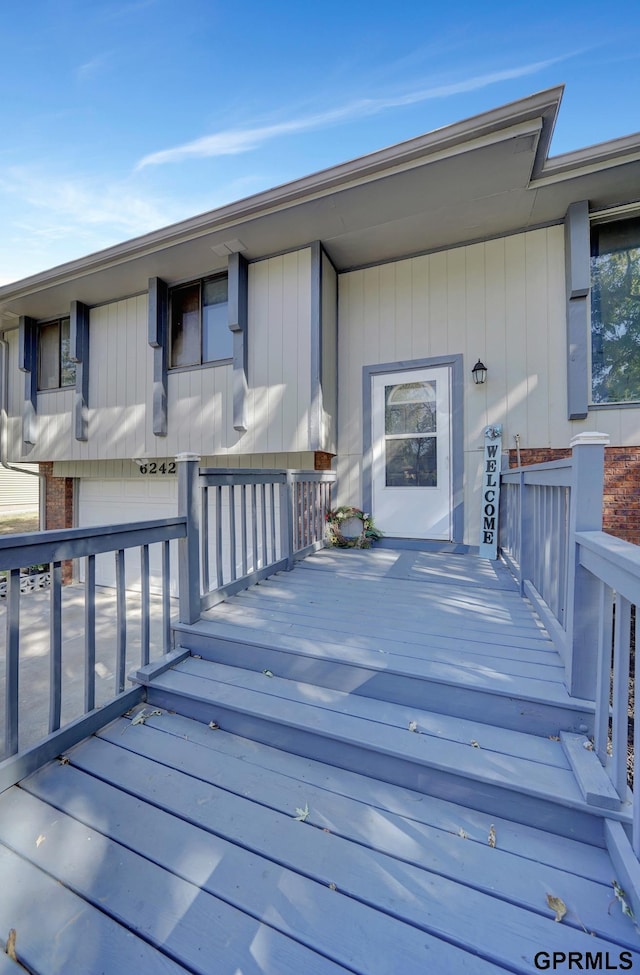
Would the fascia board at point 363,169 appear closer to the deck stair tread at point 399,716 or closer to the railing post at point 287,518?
the railing post at point 287,518

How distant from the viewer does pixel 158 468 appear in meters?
6.40

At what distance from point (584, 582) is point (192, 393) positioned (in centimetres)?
498

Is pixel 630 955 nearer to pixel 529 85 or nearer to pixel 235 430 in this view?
pixel 235 430

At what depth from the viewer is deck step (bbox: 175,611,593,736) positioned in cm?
161

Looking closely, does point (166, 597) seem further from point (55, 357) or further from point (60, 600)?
point (55, 357)

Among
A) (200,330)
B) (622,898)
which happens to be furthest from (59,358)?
(622,898)

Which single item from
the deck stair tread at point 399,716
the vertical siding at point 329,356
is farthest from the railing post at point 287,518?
the deck stair tread at point 399,716

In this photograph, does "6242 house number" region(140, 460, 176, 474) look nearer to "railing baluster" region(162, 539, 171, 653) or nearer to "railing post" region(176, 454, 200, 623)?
"railing post" region(176, 454, 200, 623)

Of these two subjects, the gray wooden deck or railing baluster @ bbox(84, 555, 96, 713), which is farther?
railing baluster @ bbox(84, 555, 96, 713)

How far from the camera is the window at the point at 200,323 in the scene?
5180mm

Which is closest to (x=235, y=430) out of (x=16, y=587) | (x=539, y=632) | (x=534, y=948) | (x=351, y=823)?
(x=16, y=587)

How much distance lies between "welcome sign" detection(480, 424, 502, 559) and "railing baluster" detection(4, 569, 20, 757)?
3.97 m

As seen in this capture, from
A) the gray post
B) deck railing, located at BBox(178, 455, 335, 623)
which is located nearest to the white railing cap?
the gray post

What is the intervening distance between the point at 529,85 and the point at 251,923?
5762mm
